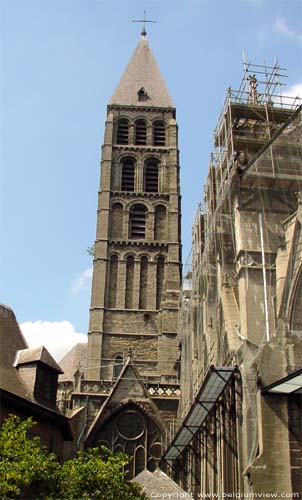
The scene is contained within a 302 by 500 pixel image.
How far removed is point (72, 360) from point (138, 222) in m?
13.5

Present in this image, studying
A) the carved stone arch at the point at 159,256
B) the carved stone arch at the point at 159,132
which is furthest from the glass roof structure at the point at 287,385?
the carved stone arch at the point at 159,132

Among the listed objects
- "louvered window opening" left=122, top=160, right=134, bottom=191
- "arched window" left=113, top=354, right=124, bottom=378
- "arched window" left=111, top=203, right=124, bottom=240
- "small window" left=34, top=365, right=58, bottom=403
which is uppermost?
"louvered window opening" left=122, top=160, right=134, bottom=191

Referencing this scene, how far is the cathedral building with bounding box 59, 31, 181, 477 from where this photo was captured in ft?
103

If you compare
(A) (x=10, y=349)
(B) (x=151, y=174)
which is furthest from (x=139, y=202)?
(A) (x=10, y=349)

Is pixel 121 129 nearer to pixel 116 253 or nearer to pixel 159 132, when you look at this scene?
pixel 159 132

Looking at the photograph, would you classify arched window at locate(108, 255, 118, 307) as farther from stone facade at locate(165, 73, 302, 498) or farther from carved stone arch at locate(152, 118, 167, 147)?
carved stone arch at locate(152, 118, 167, 147)

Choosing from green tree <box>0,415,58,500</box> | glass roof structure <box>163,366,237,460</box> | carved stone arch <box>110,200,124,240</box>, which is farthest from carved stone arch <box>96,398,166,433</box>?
green tree <box>0,415,58,500</box>

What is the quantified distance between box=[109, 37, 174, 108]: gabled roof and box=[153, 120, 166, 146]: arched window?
6.26 feet

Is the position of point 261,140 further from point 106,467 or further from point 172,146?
point 172,146

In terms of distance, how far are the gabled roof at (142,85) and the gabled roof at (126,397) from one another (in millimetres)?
26148

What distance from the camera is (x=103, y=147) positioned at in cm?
4772

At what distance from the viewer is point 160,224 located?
4456 cm

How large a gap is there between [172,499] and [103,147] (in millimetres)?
33825

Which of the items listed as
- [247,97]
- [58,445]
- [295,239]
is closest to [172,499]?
[58,445]
